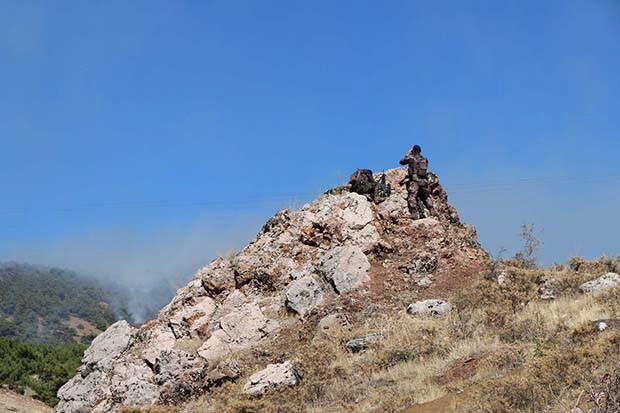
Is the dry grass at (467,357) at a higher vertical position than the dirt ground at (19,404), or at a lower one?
higher

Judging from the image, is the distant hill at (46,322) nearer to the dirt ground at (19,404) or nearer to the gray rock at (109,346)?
the dirt ground at (19,404)

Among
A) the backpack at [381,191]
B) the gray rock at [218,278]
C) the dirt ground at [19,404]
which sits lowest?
the dirt ground at [19,404]

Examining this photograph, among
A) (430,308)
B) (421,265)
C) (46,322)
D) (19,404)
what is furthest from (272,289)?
(46,322)

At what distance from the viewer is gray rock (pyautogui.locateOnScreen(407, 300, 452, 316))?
15385 mm

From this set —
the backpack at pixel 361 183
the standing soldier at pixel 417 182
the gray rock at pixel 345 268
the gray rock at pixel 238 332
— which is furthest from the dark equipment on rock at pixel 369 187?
the gray rock at pixel 238 332

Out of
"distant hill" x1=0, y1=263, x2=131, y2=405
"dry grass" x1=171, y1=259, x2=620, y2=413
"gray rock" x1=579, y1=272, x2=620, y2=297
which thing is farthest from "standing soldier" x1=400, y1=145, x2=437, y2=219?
"distant hill" x1=0, y1=263, x2=131, y2=405

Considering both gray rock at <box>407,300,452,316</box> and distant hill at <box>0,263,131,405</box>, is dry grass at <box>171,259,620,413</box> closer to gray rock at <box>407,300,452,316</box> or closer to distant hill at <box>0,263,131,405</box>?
gray rock at <box>407,300,452,316</box>

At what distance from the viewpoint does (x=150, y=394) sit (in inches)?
605

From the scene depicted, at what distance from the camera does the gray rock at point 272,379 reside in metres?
12.7

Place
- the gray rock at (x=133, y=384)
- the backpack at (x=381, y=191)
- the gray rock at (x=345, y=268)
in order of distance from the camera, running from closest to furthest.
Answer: the gray rock at (x=133, y=384), the gray rock at (x=345, y=268), the backpack at (x=381, y=191)

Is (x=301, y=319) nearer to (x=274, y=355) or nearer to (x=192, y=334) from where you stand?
(x=274, y=355)

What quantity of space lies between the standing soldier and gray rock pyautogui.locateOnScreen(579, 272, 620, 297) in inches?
205

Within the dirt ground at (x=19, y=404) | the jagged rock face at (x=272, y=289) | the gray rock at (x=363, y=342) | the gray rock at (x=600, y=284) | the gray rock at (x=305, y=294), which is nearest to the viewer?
the gray rock at (x=363, y=342)

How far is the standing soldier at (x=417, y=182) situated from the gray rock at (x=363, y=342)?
213 inches
